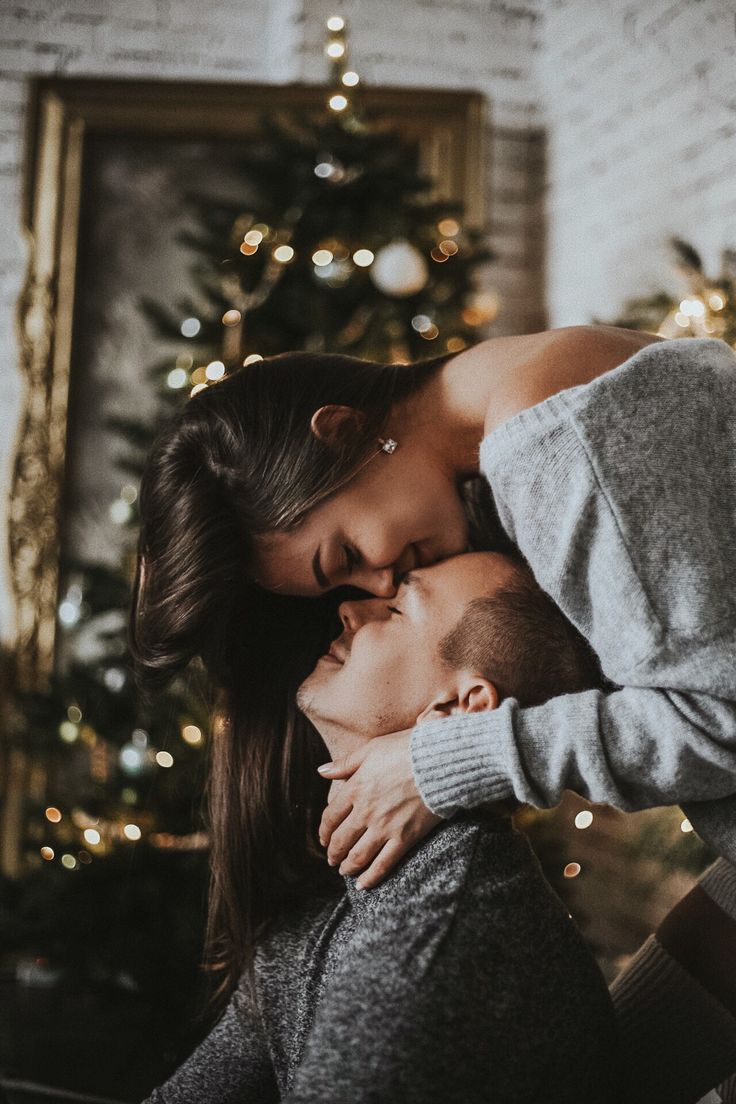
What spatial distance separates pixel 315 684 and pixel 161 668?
0.24 meters

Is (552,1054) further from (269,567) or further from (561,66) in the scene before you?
(561,66)

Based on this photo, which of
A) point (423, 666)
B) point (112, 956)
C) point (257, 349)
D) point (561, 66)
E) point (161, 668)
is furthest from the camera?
point (561, 66)

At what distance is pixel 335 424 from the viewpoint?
1364 mm

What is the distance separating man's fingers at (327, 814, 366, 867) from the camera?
1.14 m

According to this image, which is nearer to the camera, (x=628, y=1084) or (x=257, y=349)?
(x=628, y=1084)

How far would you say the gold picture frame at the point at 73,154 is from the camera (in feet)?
10.7

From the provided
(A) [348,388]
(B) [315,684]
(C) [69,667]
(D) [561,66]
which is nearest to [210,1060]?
(B) [315,684]

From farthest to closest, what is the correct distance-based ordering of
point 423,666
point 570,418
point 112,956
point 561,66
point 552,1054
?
point 561,66 < point 112,956 < point 423,666 < point 570,418 < point 552,1054

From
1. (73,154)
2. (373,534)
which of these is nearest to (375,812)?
(373,534)

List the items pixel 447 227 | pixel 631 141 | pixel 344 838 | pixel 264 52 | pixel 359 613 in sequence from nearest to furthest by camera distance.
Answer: pixel 344 838, pixel 359 613, pixel 447 227, pixel 631 141, pixel 264 52

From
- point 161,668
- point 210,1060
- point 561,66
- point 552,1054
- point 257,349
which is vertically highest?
point 561,66

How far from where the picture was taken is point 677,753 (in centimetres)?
101

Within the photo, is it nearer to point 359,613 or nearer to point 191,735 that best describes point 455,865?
point 359,613

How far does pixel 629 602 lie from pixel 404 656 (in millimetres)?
306
